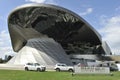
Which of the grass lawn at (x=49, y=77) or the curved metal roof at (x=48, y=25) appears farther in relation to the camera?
the curved metal roof at (x=48, y=25)

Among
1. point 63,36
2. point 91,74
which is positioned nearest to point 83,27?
point 63,36

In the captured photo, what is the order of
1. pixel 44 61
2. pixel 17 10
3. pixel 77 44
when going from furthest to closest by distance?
pixel 77 44
pixel 17 10
pixel 44 61

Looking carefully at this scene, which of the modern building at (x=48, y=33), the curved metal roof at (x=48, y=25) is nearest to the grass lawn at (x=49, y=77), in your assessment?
the modern building at (x=48, y=33)

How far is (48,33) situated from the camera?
3780 inches

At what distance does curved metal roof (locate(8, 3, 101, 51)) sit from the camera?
83438 millimetres

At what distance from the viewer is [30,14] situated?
84375 millimetres

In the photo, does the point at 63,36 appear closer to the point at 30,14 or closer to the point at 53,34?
the point at 53,34

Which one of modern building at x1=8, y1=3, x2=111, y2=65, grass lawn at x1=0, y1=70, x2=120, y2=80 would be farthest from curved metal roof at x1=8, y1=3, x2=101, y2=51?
grass lawn at x1=0, y1=70, x2=120, y2=80

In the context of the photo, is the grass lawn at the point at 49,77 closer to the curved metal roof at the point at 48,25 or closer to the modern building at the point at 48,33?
the modern building at the point at 48,33

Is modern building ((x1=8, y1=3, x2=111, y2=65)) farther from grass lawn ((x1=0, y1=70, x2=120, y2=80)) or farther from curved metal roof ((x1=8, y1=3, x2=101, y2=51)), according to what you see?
grass lawn ((x1=0, y1=70, x2=120, y2=80))

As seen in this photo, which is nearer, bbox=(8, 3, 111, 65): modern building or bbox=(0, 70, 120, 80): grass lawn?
bbox=(0, 70, 120, 80): grass lawn

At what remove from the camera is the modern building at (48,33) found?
81812mm

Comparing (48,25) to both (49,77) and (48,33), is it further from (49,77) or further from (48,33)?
(49,77)

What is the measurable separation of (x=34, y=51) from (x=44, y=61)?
19.6 ft
